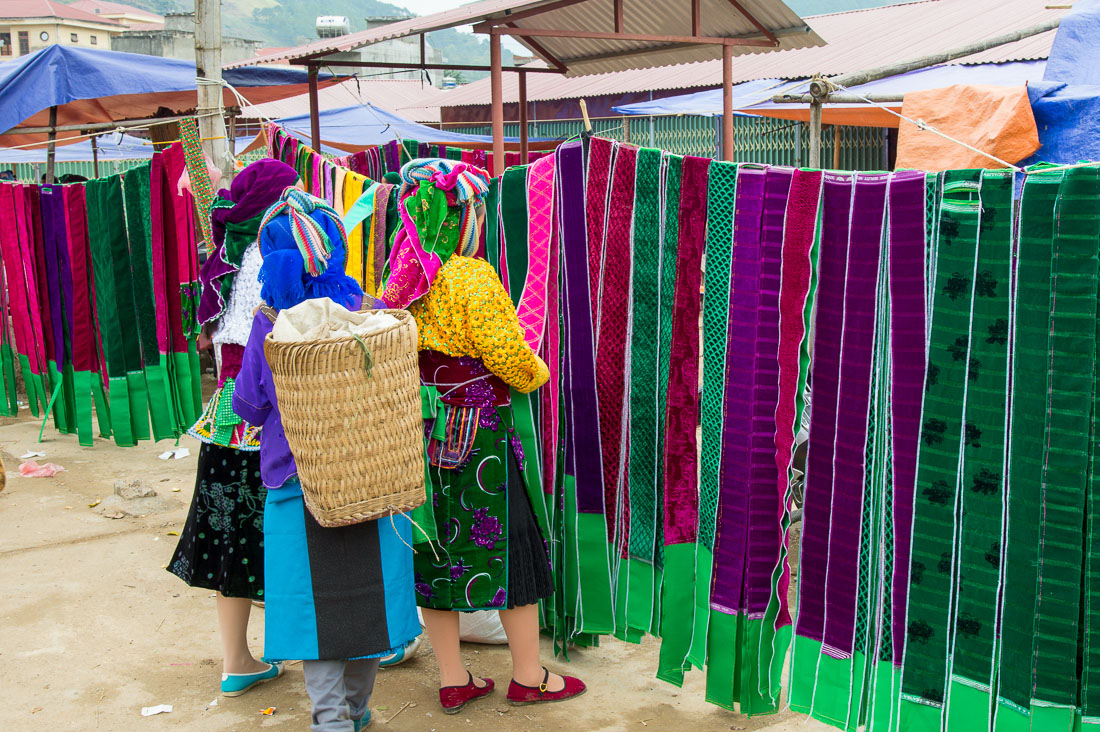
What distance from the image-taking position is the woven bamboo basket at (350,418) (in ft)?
8.60

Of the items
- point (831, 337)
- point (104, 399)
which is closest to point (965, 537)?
point (831, 337)

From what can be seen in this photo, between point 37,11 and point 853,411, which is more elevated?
point 37,11

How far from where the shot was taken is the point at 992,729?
249 cm

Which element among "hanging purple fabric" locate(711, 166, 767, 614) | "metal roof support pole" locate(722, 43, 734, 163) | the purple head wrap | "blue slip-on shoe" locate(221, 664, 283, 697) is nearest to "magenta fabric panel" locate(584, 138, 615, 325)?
"hanging purple fabric" locate(711, 166, 767, 614)

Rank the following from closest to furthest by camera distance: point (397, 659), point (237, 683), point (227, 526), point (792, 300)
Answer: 1. point (792, 300)
2. point (227, 526)
3. point (237, 683)
4. point (397, 659)

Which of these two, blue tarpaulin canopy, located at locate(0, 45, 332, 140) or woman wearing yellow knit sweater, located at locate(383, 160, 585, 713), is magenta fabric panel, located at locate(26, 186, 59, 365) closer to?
blue tarpaulin canopy, located at locate(0, 45, 332, 140)

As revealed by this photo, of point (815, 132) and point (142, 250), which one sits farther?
point (142, 250)

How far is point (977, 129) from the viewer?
165 inches

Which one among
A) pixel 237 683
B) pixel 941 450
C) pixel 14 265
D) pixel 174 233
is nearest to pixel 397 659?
pixel 237 683

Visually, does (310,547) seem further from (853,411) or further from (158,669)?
Result: (853,411)

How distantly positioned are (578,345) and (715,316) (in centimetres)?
63

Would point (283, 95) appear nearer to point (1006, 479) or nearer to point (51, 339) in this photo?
point (51, 339)

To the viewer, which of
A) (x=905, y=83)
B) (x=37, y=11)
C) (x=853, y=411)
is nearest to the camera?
(x=853, y=411)

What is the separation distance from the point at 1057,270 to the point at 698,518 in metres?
1.31
